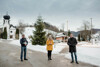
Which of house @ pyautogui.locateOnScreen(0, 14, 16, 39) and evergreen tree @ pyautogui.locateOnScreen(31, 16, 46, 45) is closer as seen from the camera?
evergreen tree @ pyautogui.locateOnScreen(31, 16, 46, 45)

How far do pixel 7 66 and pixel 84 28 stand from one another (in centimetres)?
6332

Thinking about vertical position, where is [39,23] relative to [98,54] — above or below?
above

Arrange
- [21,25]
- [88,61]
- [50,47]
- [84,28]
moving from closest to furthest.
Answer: [88,61] → [50,47] → [84,28] → [21,25]

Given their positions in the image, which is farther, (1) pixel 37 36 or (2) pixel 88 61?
(1) pixel 37 36

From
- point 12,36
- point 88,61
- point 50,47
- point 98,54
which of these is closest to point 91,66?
point 88,61

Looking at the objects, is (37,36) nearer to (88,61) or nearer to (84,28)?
(88,61)

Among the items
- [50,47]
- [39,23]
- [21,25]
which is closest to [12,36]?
[21,25]

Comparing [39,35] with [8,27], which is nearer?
[39,35]

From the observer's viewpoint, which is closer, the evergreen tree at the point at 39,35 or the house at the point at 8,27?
the evergreen tree at the point at 39,35

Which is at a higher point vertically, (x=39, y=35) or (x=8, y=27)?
(x=8, y=27)

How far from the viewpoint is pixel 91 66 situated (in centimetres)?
645

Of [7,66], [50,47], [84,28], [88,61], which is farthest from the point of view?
[84,28]

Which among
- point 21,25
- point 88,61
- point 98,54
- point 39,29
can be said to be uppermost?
point 21,25

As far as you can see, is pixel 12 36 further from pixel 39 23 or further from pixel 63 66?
pixel 63 66
